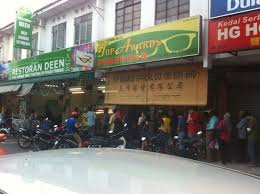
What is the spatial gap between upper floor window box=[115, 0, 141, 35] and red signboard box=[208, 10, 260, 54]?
190 inches

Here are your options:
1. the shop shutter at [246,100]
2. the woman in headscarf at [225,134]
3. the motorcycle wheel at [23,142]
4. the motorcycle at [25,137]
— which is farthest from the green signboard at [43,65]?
the woman in headscarf at [225,134]

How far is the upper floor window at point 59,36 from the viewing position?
68.2 ft

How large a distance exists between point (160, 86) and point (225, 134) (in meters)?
2.71

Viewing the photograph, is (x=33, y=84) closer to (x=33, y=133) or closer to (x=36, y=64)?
(x=36, y=64)

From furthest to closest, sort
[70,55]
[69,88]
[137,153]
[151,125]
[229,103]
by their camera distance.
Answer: [69,88] < [70,55] < [151,125] < [229,103] < [137,153]

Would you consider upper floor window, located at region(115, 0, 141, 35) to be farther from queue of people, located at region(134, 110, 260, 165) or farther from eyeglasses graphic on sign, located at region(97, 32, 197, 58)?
queue of people, located at region(134, 110, 260, 165)

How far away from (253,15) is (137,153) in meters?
8.52

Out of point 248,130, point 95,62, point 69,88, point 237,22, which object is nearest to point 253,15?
point 237,22

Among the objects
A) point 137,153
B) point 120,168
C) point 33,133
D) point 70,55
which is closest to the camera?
point 120,168

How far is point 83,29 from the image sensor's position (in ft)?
62.5

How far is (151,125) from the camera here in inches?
586

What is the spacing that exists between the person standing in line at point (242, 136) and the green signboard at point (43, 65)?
7.49 metres

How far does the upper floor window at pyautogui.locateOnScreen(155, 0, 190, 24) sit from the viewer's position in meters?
14.0

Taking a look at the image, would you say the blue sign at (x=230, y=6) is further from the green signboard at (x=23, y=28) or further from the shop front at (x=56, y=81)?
the green signboard at (x=23, y=28)
